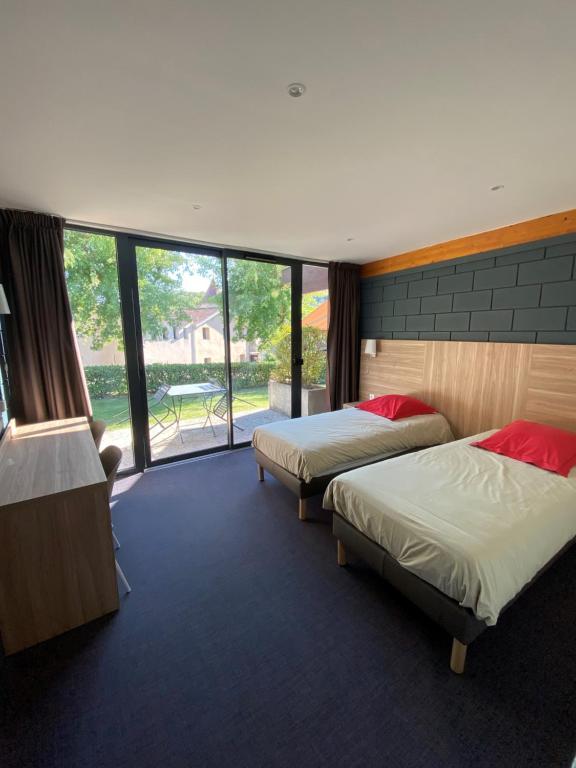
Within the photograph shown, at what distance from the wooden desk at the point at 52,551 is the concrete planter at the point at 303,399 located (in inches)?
121

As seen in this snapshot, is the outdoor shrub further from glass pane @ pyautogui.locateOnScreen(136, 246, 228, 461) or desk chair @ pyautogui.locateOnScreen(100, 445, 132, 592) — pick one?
desk chair @ pyautogui.locateOnScreen(100, 445, 132, 592)

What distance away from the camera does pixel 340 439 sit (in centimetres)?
274

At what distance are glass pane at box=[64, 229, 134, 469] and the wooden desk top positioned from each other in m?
0.64

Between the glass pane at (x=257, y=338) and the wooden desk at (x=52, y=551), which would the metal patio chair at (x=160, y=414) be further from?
the wooden desk at (x=52, y=551)

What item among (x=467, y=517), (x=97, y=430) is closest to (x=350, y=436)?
(x=467, y=517)

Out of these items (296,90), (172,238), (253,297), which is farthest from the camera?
(253,297)

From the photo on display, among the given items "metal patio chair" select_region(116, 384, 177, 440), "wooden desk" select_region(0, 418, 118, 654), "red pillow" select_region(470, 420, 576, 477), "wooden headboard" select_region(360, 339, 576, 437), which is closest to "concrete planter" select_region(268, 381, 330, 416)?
"wooden headboard" select_region(360, 339, 576, 437)

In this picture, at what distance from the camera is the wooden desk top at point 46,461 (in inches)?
62.4

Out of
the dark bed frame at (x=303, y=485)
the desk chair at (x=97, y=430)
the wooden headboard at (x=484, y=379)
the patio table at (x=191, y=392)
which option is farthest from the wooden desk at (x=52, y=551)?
the wooden headboard at (x=484, y=379)

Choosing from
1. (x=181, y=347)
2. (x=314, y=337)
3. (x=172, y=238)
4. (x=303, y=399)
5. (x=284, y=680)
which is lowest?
(x=284, y=680)

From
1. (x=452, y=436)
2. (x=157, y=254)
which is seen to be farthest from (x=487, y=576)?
(x=157, y=254)

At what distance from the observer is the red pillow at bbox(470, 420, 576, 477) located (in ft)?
6.97

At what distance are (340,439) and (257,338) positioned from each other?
195 centimetres

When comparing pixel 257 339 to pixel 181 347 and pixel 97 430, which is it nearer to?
pixel 181 347
